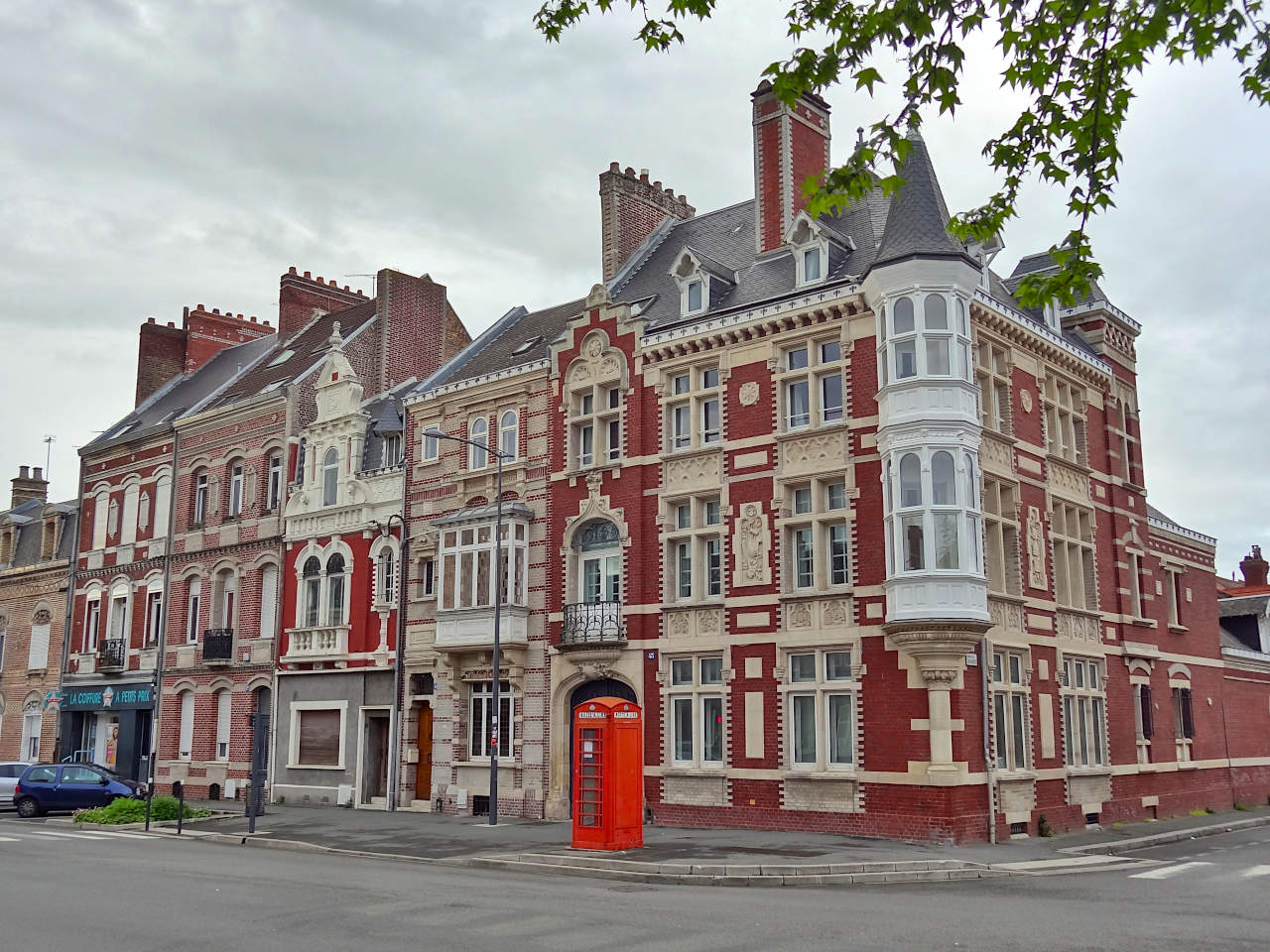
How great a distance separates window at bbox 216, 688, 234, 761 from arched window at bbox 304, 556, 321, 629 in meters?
4.05

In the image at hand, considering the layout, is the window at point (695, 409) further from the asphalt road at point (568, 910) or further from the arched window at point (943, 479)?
the asphalt road at point (568, 910)

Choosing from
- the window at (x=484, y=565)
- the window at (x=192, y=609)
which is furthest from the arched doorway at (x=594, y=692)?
the window at (x=192, y=609)

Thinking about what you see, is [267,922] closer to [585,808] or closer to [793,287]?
[585,808]

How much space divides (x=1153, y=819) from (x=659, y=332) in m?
15.7

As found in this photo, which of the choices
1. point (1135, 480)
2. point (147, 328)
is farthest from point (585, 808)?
point (147, 328)

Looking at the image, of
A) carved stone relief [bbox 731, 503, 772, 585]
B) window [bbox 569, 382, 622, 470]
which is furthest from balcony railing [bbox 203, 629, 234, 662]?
carved stone relief [bbox 731, 503, 772, 585]

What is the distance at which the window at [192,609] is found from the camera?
37125 mm

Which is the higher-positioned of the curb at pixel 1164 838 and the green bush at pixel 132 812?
the green bush at pixel 132 812

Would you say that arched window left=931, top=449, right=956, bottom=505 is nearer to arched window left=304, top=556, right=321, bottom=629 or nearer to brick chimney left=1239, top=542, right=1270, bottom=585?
arched window left=304, top=556, right=321, bottom=629

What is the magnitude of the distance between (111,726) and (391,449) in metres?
15.3

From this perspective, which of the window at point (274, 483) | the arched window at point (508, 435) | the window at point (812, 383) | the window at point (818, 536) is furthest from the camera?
the window at point (274, 483)

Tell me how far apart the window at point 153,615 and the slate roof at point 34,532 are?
20.4 feet

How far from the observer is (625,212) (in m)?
32.6

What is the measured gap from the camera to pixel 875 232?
2627 cm
